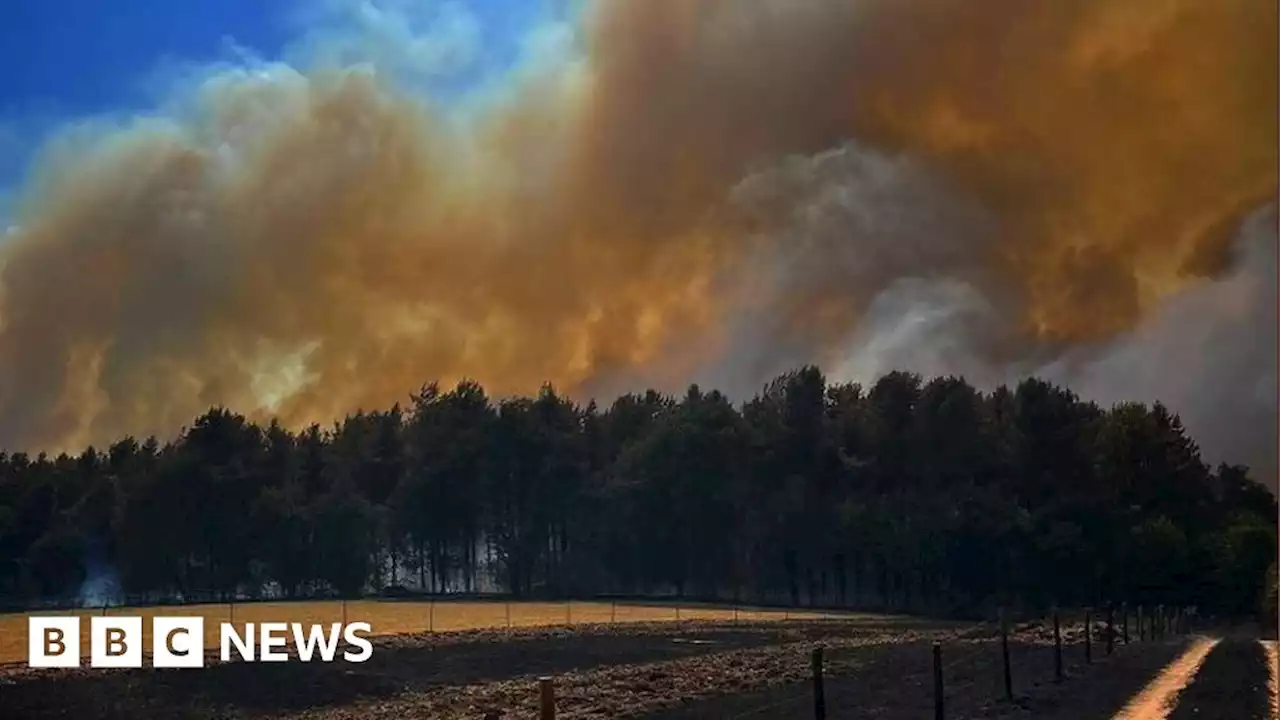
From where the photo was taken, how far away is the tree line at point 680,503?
10.9 meters

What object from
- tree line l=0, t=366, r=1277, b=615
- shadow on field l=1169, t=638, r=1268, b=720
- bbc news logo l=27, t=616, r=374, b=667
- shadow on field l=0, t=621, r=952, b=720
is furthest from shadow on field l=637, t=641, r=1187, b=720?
bbc news logo l=27, t=616, r=374, b=667

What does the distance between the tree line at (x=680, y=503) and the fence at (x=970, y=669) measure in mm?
736

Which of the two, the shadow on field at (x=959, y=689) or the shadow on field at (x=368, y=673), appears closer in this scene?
the shadow on field at (x=368, y=673)

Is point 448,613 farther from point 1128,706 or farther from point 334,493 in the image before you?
point 1128,706

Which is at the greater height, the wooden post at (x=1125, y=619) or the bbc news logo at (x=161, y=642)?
the bbc news logo at (x=161, y=642)

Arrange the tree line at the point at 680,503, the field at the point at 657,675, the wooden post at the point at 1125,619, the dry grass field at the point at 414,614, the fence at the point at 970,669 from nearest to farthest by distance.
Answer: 1. the dry grass field at the point at 414,614
2. the field at the point at 657,675
3. the fence at the point at 970,669
4. the tree line at the point at 680,503
5. the wooden post at the point at 1125,619

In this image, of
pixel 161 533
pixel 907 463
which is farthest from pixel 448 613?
pixel 907 463

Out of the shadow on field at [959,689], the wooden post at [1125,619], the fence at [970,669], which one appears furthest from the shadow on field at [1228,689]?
the fence at [970,669]

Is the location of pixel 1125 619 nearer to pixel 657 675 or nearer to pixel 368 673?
pixel 657 675

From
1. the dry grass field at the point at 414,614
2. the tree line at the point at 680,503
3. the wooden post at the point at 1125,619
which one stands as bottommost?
the wooden post at the point at 1125,619

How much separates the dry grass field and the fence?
1.88 m

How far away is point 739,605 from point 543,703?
14.0 m

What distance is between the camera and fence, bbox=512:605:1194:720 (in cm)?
1030

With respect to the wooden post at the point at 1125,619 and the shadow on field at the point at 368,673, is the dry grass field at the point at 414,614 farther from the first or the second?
the wooden post at the point at 1125,619
